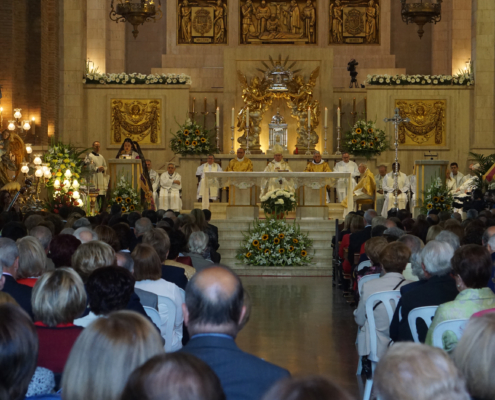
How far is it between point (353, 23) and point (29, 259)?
19.9 metres

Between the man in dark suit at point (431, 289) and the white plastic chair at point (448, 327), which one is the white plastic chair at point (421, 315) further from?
A: the white plastic chair at point (448, 327)

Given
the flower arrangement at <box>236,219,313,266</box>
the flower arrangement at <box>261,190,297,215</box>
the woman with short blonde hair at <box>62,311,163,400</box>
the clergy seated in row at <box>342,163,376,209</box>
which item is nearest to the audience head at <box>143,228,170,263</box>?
the woman with short blonde hair at <box>62,311,163,400</box>

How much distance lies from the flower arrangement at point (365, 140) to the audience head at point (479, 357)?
17.5 metres

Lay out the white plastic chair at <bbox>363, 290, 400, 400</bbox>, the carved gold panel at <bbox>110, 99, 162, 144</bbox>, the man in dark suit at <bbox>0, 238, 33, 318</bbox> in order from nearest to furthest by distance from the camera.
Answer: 1. the man in dark suit at <bbox>0, 238, 33, 318</bbox>
2. the white plastic chair at <bbox>363, 290, 400, 400</bbox>
3. the carved gold panel at <bbox>110, 99, 162, 144</bbox>

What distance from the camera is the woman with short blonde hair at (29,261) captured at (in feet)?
16.5

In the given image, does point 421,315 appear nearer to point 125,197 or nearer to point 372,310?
point 372,310

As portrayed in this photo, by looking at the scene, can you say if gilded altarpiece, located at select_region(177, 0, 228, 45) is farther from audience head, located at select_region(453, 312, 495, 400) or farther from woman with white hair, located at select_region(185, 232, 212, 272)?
audience head, located at select_region(453, 312, 495, 400)

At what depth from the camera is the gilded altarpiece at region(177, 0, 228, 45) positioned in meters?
23.4

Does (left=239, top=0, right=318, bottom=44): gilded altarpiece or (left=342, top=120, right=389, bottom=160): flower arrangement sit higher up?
(left=239, top=0, right=318, bottom=44): gilded altarpiece

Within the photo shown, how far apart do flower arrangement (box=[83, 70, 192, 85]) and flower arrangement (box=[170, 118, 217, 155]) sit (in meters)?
1.55

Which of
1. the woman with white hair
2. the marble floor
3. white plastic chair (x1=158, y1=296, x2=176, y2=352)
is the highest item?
the woman with white hair

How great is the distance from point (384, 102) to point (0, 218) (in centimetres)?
1357

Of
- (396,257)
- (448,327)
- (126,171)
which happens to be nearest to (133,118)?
(126,171)

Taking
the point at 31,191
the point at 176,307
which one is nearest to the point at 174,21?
the point at 31,191
